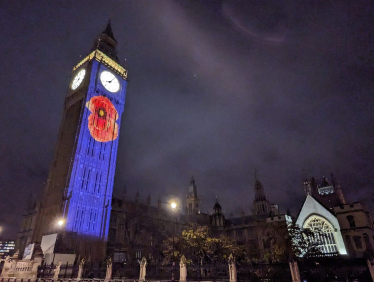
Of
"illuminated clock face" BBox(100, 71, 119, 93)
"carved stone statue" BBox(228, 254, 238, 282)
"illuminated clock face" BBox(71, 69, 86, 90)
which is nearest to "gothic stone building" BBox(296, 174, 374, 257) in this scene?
"carved stone statue" BBox(228, 254, 238, 282)

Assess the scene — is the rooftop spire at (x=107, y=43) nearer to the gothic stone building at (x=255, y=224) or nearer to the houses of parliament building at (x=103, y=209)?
the houses of parliament building at (x=103, y=209)

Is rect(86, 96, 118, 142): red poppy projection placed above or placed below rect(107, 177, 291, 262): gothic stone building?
above

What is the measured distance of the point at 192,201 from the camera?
344 feet

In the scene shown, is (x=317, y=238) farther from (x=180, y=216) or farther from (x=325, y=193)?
(x=325, y=193)

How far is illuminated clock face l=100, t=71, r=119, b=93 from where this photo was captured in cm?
6700

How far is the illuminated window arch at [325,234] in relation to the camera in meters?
41.8

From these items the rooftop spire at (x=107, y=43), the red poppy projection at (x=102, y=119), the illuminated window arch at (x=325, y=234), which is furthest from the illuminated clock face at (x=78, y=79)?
the illuminated window arch at (x=325, y=234)

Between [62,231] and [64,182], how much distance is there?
10.5m

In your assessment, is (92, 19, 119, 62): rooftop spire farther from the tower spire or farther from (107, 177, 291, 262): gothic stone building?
the tower spire

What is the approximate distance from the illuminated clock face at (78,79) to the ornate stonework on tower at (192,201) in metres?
62.8

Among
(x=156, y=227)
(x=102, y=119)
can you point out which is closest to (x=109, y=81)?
(x=102, y=119)

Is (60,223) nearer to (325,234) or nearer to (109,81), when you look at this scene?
(109,81)

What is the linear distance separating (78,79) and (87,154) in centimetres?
2270

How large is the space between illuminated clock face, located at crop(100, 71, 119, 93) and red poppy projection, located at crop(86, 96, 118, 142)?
4.20 metres
